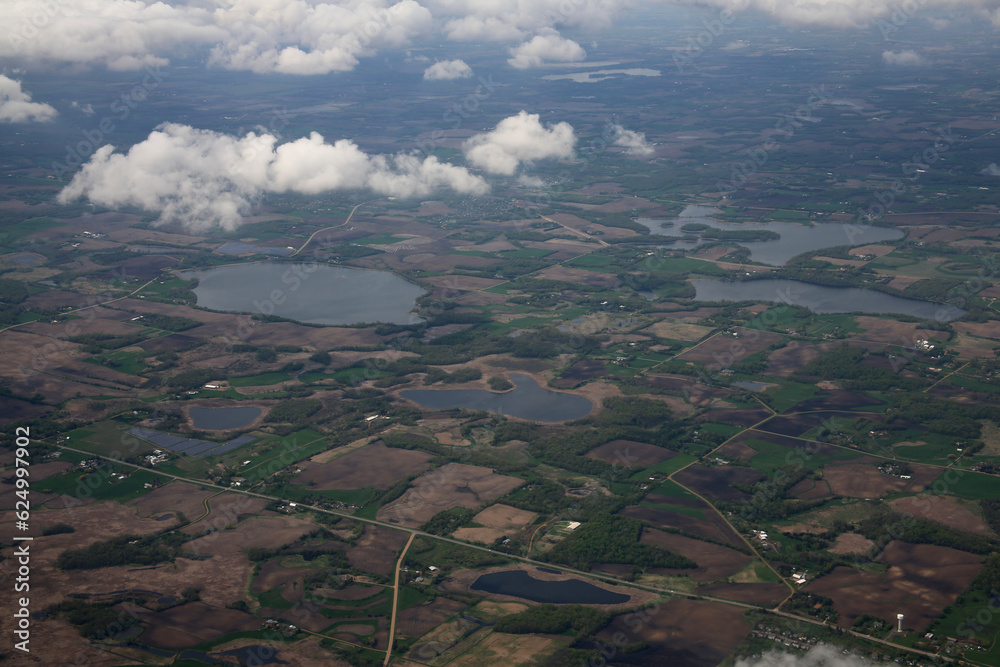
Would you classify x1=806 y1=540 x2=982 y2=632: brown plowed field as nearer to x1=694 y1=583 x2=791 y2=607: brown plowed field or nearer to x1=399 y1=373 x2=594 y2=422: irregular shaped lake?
x1=694 y1=583 x2=791 y2=607: brown plowed field

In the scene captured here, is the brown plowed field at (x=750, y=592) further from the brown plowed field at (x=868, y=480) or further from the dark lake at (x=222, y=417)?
the dark lake at (x=222, y=417)

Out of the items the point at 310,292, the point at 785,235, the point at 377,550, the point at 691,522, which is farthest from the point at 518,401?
the point at 785,235

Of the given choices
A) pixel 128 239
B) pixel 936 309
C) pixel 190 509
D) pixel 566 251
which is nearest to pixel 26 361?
pixel 190 509

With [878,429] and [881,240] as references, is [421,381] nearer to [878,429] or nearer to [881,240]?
[878,429]

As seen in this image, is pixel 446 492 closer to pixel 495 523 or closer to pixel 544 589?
pixel 495 523

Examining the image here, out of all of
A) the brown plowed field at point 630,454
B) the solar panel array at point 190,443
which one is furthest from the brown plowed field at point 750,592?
the solar panel array at point 190,443

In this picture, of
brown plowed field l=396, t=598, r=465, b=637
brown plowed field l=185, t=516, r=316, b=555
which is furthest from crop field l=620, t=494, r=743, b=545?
brown plowed field l=185, t=516, r=316, b=555
